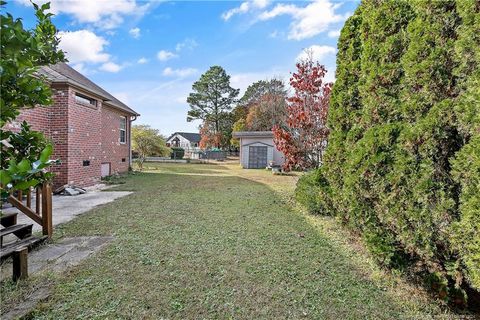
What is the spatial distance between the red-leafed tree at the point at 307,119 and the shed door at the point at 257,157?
524 inches

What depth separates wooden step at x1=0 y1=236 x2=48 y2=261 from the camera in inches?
125

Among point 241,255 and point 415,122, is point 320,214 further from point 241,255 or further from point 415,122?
point 415,122

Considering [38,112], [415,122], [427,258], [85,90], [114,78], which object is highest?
[114,78]

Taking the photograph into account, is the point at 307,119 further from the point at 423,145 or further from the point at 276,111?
the point at 276,111

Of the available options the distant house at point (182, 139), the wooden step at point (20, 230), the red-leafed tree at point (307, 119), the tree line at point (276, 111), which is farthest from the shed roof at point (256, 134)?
the distant house at point (182, 139)

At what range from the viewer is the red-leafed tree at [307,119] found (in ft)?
26.6

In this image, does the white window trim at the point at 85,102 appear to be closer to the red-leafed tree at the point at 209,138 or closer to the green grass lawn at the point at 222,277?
the green grass lawn at the point at 222,277

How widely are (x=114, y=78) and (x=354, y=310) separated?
14360mm

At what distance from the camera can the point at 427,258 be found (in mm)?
2725

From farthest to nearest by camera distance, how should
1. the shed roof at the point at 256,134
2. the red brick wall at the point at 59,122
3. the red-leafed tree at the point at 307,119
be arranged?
the shed roof at the point at 256,134
the red brick wall at the point at 59,122
the red-leafed tree at the point at 307,119

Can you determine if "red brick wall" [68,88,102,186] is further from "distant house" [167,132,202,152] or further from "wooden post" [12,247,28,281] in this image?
"distant house" [167,132,202,152]

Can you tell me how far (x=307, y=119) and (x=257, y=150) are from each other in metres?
13.8

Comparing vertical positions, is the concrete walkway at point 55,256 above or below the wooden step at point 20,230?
below

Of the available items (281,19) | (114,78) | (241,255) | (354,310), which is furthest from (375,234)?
(114,78)
